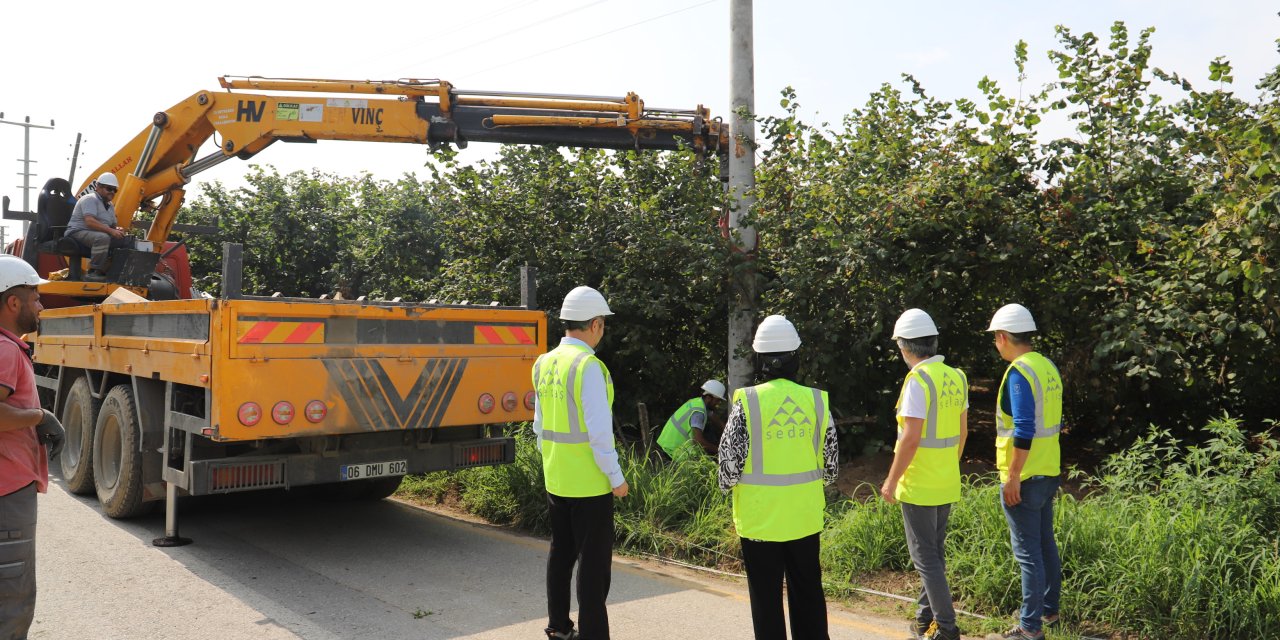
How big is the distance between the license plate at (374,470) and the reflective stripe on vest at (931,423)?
3727mm

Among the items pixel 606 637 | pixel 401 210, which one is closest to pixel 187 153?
pixel 401 210

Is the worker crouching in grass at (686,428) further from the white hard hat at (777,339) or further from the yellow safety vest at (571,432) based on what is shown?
the white hard hat at (777,339)

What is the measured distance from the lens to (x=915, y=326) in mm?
4582

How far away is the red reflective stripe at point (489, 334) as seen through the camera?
692cm

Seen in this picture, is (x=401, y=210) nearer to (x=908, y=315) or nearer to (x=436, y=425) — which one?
(x=436, y=425)

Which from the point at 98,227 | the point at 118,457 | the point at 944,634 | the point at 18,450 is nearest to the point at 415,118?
the point at 98,227

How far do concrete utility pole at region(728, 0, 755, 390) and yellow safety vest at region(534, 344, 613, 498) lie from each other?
11.9ft

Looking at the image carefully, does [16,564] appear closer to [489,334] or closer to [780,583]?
[780,583]

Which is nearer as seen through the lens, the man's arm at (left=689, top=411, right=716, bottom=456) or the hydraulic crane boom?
the man's arm at (left=689, top=411, right=716, bottom=456)

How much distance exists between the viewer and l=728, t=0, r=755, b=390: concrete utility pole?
7.77m

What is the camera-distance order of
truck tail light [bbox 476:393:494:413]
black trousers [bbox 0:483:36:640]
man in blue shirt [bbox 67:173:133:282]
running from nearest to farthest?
black trousers [bbox 0:483:36:640], truck tail light [bbox 476:393:494:413], man in blue shirt [bbox 67:173:133:282]

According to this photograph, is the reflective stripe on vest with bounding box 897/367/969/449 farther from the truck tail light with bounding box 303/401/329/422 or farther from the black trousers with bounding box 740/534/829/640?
the truck tail light with bounding box 303/401/329/422

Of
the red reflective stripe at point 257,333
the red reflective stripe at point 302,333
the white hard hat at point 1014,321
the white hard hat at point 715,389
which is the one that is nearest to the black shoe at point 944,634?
the white hard hat at point 1014,321

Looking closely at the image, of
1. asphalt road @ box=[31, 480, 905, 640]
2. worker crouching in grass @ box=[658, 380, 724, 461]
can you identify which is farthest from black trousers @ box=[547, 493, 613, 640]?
worker crouching in grass @ box=[658, 380, 724, 461]
